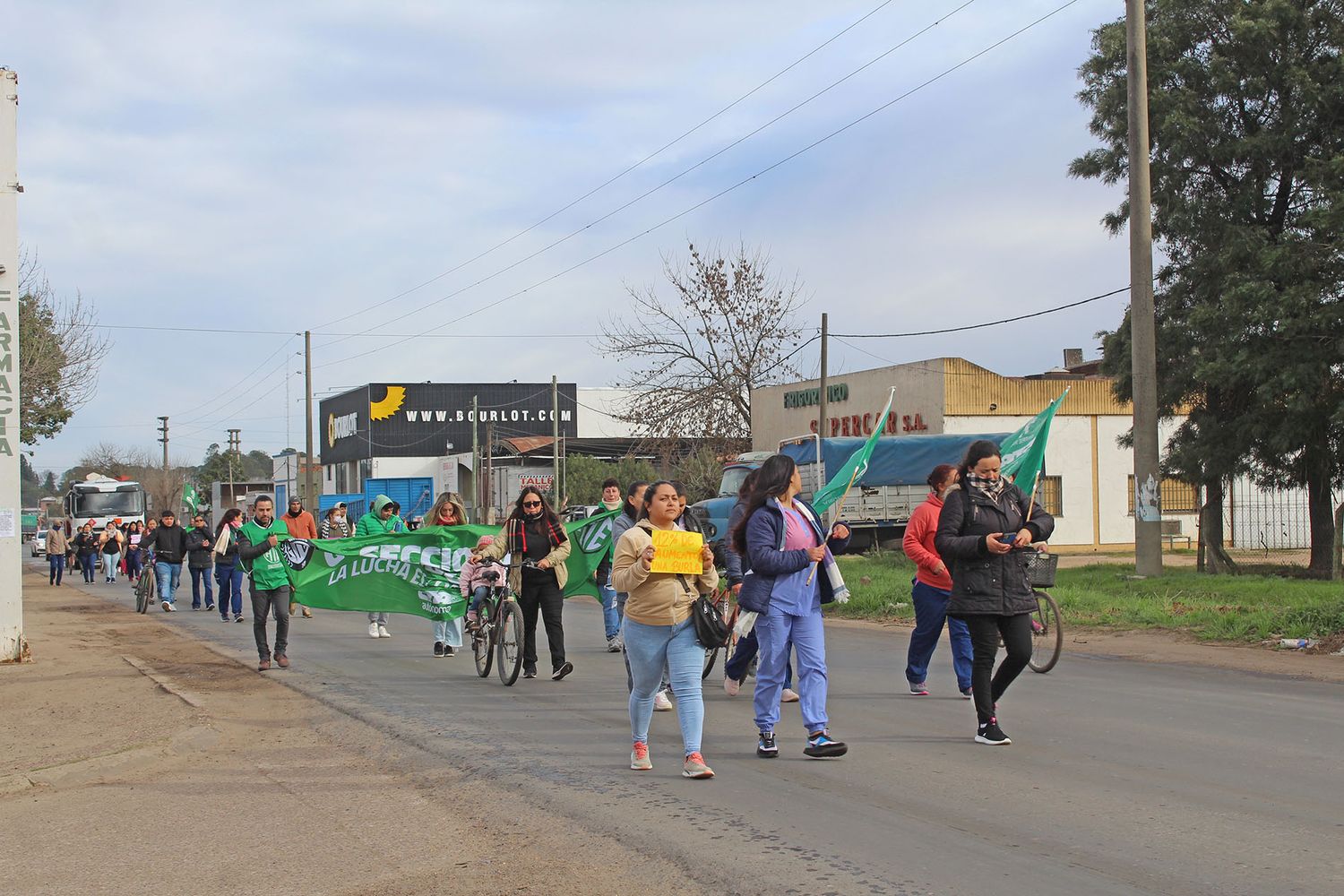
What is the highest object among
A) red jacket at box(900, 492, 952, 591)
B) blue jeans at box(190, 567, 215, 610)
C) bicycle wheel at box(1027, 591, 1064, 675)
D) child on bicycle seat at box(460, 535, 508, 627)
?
red jacket at box(900, 492, 952, 591)

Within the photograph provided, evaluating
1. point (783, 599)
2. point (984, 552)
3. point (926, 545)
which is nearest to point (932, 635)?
point (926, 545)

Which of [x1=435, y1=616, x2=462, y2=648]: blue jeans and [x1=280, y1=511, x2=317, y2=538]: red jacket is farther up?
[x1=280, y1=511, x2=317, y2=538]: red jacket

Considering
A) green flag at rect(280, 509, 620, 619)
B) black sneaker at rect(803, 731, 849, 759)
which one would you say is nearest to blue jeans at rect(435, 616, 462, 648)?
green flag at rect(280, 509, 620, 619)

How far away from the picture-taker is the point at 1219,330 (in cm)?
2228

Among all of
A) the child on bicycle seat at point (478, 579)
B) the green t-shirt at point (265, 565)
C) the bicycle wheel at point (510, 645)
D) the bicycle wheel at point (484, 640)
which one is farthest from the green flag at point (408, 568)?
the bicycle wheel at point (510, 645)

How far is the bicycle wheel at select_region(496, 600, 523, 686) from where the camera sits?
1166 centimetres

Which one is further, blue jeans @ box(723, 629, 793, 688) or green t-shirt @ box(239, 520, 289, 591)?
green t-shirt @ box(239, 520, 289, 591)

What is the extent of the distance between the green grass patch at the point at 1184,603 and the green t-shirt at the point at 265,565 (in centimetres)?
820

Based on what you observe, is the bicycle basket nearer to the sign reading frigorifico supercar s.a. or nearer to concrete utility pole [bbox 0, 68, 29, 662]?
concrete utility pole [bbox 0, 68, 29, 662]

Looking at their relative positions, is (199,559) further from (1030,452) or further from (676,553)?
(676,553)

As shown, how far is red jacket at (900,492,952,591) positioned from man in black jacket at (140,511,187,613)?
55.9 feet

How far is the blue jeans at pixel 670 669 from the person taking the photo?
7.46m

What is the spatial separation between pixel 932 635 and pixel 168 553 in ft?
56.6

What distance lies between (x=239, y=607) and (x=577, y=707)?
12605mm
